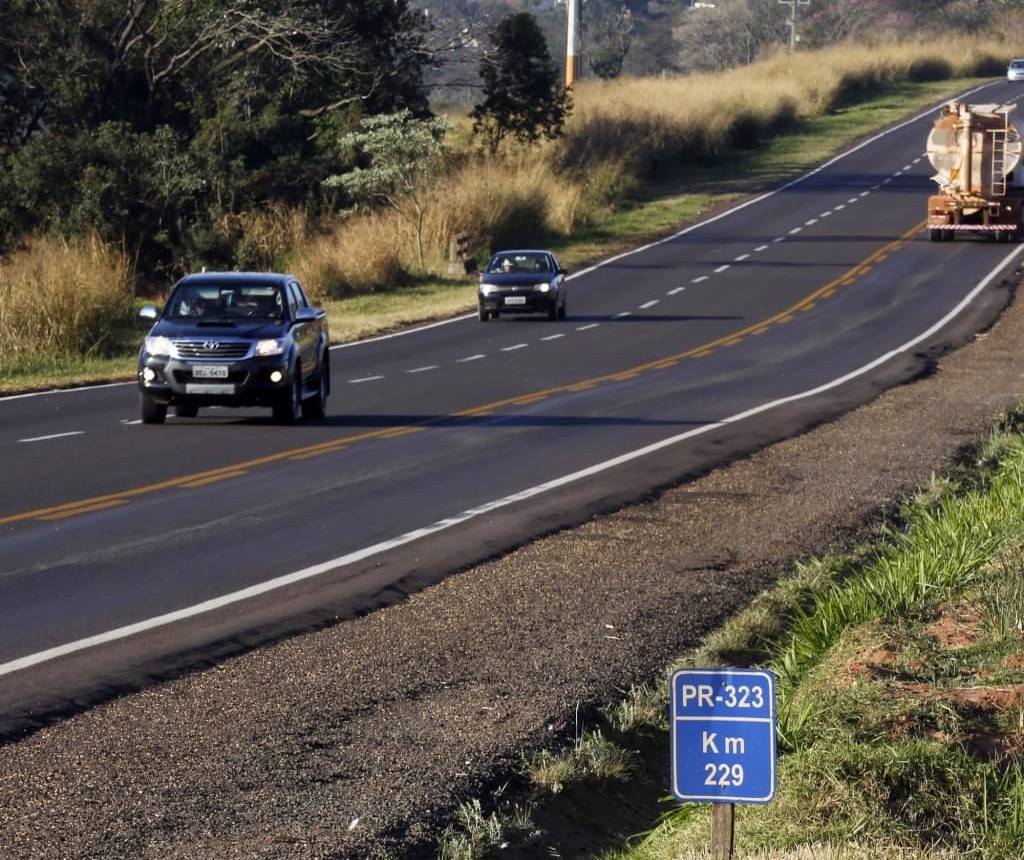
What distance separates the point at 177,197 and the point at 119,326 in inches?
574

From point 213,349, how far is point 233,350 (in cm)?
21

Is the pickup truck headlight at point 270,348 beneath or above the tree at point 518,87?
beneath

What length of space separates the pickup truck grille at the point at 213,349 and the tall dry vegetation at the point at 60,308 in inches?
326

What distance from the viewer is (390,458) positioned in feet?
55.5

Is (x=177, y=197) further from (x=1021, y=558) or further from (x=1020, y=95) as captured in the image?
(x=1020, y=95)

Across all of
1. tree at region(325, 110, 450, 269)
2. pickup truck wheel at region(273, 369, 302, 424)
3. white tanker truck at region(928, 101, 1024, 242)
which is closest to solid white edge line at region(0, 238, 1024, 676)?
pickup truck wheel at region(273, 369, 302, 424)

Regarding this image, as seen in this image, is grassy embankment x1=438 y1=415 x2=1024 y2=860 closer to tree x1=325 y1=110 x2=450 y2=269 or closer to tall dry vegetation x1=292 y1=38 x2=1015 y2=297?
tall dry vegetation x1=292 y1=38 x2=1015 y2=297

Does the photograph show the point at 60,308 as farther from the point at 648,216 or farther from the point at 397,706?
the point at 648,216

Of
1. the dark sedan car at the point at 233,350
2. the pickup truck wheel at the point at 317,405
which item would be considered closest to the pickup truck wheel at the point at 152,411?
the dark sedan car at the point at 233,350

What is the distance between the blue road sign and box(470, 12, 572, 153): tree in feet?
168

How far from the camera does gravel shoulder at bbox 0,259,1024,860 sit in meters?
6.39

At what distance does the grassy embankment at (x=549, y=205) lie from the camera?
28.7m

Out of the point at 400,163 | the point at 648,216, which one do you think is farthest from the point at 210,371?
the point at 648,216

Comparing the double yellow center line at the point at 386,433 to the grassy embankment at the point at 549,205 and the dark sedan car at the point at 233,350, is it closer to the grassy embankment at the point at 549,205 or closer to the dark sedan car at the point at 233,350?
the dark sedan car at the point at 233,350
